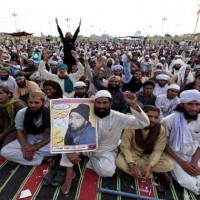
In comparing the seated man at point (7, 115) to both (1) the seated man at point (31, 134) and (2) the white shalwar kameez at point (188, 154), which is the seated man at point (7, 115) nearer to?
(1) the seated man at point (31, 134)

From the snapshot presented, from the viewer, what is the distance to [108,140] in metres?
3.07

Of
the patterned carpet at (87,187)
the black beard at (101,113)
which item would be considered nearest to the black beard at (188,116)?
the patterned carpet at (87,187)

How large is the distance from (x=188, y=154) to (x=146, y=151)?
542mm

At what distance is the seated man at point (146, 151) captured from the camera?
2.86 meters

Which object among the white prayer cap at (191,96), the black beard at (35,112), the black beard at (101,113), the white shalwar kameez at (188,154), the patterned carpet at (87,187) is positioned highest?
the white prayer cap at (191,96)

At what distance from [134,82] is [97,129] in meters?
2.81

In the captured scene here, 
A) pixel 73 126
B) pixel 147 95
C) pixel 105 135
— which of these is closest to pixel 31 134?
pixel 73 126

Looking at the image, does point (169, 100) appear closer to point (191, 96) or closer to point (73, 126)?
point (191, 96)

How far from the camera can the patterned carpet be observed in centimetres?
262

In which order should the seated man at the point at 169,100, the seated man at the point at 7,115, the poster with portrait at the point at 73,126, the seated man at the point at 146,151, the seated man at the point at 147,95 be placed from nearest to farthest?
the poster with portrait at the point at 73,126, the seated man at the point at 146,151, the seated man at the point at 7,115, the seated man at the point at 169,100, the seated man at the point at 147,95

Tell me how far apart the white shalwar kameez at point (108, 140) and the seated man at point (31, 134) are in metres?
0.57

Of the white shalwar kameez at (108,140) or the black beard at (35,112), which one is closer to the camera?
the white shalwar kameez at (108,140)

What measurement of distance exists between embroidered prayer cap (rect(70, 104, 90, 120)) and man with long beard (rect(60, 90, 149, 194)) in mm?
103

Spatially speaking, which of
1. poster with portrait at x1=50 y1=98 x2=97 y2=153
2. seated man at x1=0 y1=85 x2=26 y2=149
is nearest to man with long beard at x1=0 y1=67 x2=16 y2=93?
seated man at x1=0 y1=85 x2=26 y2=149
